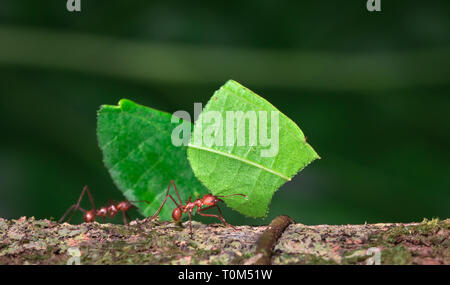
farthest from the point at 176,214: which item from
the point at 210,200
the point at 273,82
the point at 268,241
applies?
the point at 273,82

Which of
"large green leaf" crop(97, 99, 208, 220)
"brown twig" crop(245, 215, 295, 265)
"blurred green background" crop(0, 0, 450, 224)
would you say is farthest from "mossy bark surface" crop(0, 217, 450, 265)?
"blurred green background" crop(0, 0, 450, 224)

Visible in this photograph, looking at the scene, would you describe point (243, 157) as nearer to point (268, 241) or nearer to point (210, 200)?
point (210, 200)

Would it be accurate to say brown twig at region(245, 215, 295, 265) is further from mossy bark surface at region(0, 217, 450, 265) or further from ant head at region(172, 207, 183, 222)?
ant head at region(172, 207, 183, 222)

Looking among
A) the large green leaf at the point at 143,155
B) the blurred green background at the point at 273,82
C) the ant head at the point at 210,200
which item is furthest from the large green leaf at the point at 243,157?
A: the blurred green background at the point at 273,82

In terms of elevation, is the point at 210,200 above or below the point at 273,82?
below

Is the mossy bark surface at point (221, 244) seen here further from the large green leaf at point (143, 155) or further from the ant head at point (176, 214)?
the large green leaf at point (143, 155)
